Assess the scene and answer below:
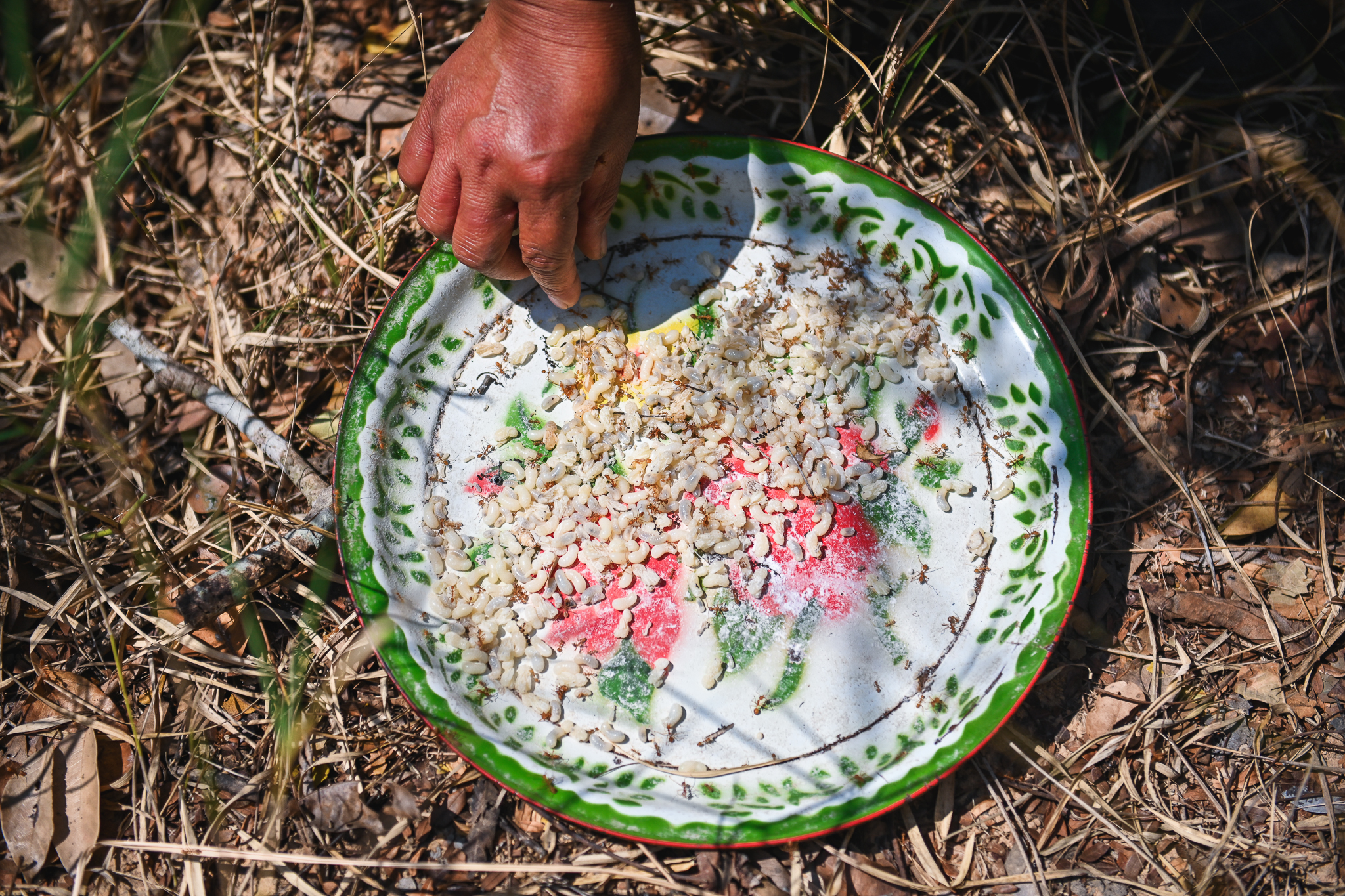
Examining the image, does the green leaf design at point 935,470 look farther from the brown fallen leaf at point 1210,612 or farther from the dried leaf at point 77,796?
the dried leaf at point 77,796

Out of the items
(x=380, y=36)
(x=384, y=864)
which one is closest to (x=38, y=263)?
(x=380, y=36)

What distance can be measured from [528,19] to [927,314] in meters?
0.91

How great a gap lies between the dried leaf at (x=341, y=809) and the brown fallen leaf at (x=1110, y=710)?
1335 millimetres

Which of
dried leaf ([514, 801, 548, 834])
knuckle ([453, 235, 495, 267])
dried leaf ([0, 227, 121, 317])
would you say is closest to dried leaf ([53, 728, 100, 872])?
dried leaf ([514, 801, 548, 834])

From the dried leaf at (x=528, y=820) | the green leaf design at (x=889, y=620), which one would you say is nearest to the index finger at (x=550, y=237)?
the green leaf design at (x=889, y=620)

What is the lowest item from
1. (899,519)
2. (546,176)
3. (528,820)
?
(528,820)

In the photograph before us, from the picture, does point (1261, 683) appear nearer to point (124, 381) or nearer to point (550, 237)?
point (550, 237)

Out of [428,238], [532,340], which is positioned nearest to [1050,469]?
[532,340]

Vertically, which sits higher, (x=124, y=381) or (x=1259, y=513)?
(x=124, y=381)

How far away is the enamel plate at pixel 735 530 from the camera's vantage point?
136cm

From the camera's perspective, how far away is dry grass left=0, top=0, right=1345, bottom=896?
55.0 inches

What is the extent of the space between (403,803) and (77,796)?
1.95ft

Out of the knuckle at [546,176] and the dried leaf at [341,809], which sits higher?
the knuckle at [546,176]

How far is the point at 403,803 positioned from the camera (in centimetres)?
142
